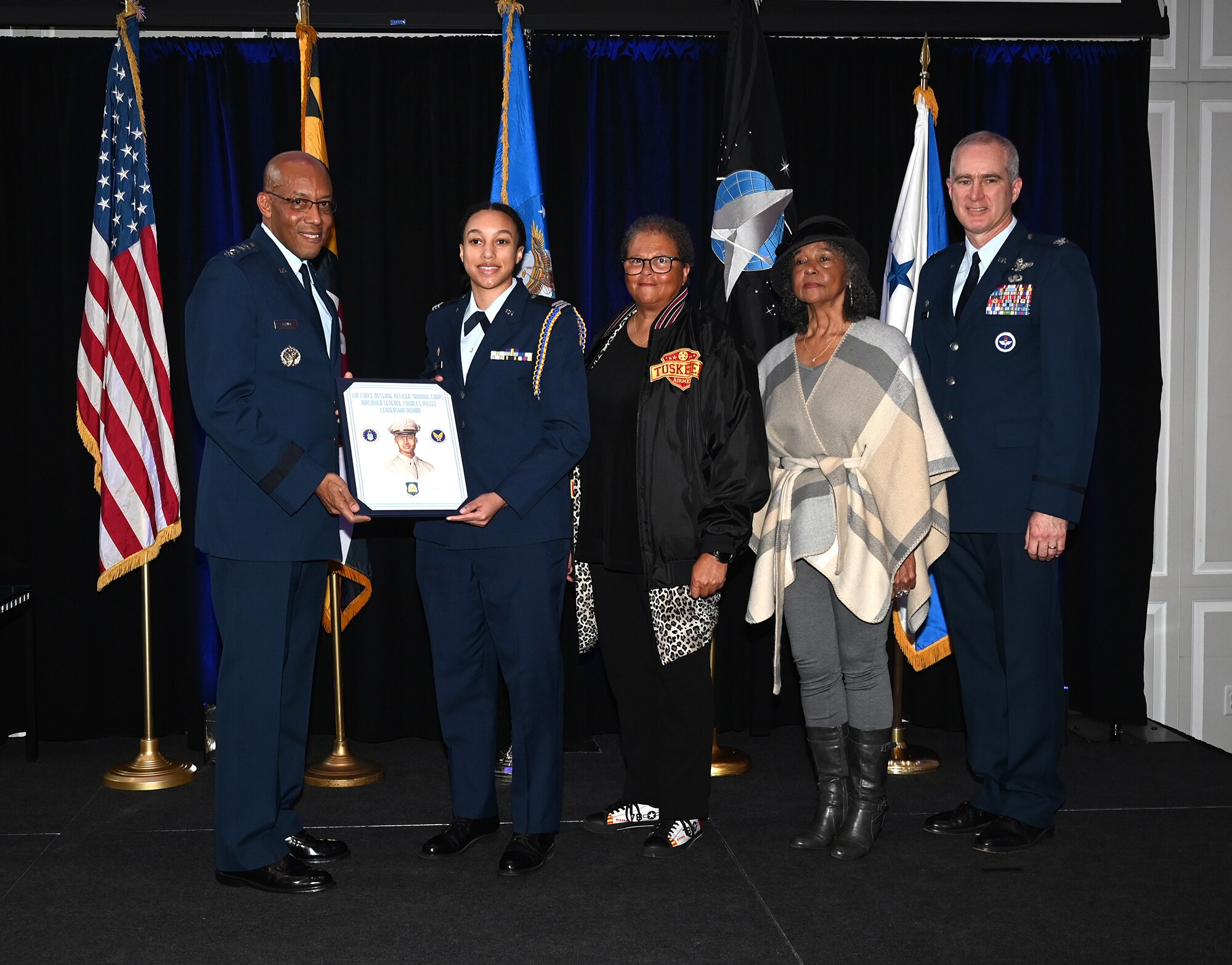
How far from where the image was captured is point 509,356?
2.88m

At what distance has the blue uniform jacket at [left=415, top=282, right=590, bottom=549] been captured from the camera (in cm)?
287

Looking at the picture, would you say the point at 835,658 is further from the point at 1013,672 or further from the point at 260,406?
the point at 260,406

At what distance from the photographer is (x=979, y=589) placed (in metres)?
3.22

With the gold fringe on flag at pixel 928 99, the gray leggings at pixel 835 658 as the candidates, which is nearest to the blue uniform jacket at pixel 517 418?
the gray leggings at pixel 835 658

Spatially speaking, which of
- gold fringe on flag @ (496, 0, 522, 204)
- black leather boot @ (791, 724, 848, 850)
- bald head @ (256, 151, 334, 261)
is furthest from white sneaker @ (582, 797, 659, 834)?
gold fringe on flag @ (496, 0, 522, 204)

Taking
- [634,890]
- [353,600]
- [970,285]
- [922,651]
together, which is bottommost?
[634,890]

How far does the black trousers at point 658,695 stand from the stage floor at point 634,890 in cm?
20

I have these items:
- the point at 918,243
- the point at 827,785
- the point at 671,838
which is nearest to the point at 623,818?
the point at 671,838

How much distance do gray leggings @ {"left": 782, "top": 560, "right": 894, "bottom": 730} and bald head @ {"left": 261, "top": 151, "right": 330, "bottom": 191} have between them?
1.66m

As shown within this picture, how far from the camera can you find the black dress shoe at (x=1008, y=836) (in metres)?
3.03

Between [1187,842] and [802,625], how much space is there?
1304 millimetres

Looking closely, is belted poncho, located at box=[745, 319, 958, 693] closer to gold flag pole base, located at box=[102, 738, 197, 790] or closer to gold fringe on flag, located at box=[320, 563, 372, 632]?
gold fringe on flag, located at box=[320, 563, 372, 632]

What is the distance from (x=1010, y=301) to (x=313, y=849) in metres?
2.47

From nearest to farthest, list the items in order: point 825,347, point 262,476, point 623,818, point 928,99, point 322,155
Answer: point 262,476 < point 825,347 < point 623,818 < point 322,155 < point 928,99
